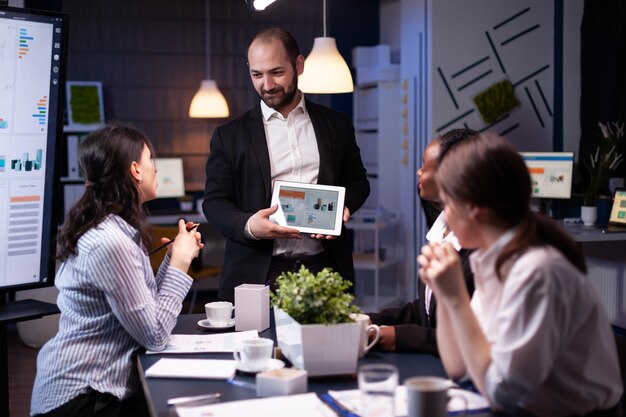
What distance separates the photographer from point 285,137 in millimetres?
3104

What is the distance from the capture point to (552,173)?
5.73 m

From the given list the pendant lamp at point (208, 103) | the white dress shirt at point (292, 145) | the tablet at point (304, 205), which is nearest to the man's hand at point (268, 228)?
the tablet at point (304, 205)

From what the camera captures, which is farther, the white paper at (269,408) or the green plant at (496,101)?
the green plant at (496,101)

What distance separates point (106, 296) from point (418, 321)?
92 cm

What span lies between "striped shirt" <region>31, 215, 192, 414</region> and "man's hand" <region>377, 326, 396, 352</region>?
1.84ft

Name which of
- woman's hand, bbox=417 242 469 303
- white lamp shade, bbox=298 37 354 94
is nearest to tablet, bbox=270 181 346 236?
woman's hand, bbox=417 242 469 303

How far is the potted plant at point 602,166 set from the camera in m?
5.35

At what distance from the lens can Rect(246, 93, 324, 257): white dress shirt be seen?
3.08 m

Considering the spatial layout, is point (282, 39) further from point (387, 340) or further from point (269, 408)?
point (269, 408)

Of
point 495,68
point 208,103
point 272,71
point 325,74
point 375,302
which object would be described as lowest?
point 375,302

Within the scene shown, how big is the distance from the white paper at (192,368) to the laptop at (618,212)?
3.78 m

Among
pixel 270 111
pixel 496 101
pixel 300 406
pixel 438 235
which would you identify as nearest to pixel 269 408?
pixel 300 406

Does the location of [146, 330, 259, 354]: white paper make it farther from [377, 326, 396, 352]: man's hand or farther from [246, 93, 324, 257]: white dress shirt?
[246, 93, 324, 257]: white dress shirt

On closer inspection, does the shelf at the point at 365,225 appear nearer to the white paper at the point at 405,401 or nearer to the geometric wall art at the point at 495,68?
the geometric wall art at the point at 495,68
